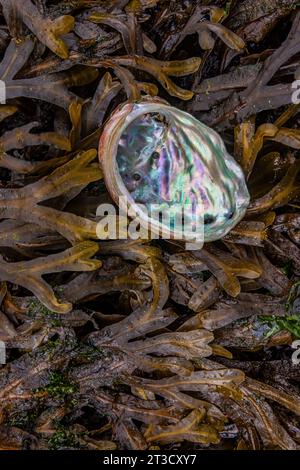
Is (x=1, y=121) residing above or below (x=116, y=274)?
above

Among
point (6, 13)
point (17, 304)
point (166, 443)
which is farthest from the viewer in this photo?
point (166, 443)

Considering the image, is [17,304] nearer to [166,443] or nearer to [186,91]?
[166,443]

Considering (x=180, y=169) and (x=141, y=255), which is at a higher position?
(x=180, y=169)

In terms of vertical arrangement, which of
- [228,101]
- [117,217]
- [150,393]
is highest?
[228,101]

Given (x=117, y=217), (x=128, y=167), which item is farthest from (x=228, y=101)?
(x=117, y=217)

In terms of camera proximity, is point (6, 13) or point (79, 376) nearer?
point (6, 13)

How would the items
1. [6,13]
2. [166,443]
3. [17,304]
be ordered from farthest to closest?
[166,443], [17,304], [6,13]
